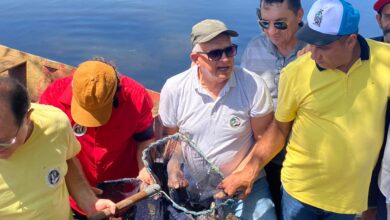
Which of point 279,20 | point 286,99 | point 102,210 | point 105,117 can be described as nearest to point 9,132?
point 102,210

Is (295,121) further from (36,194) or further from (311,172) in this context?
(36,194)

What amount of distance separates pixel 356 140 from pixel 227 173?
0.74 metres

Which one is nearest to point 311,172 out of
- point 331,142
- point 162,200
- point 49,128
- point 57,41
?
point 331,142

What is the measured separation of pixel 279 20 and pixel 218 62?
0.56m

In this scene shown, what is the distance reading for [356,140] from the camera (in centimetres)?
214

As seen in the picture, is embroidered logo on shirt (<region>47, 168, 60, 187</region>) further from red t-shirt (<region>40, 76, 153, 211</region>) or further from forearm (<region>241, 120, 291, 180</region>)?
forearm (<region>241, 120, 291, 180</region>)

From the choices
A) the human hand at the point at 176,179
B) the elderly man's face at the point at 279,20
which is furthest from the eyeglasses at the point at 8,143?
the elderly man's face at the point at 279,20

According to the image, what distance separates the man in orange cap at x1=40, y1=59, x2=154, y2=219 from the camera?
7.77 feet

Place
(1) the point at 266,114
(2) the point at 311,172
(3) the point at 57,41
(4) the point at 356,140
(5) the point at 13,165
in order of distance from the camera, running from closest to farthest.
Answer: (5) the point at 13,165, (4) the point at 356,140, (2) the point at 311,172, (1) the point at 266,114, (3) the point at 57,41

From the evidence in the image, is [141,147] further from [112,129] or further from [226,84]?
[226,84]

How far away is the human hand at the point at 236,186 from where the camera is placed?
7.82ft

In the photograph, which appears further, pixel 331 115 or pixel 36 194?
pixel 331 115

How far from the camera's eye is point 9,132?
1746mm

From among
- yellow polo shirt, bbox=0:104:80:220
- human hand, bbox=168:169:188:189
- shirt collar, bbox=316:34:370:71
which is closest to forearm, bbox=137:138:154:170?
human hand, bbox=168:169:188:189
